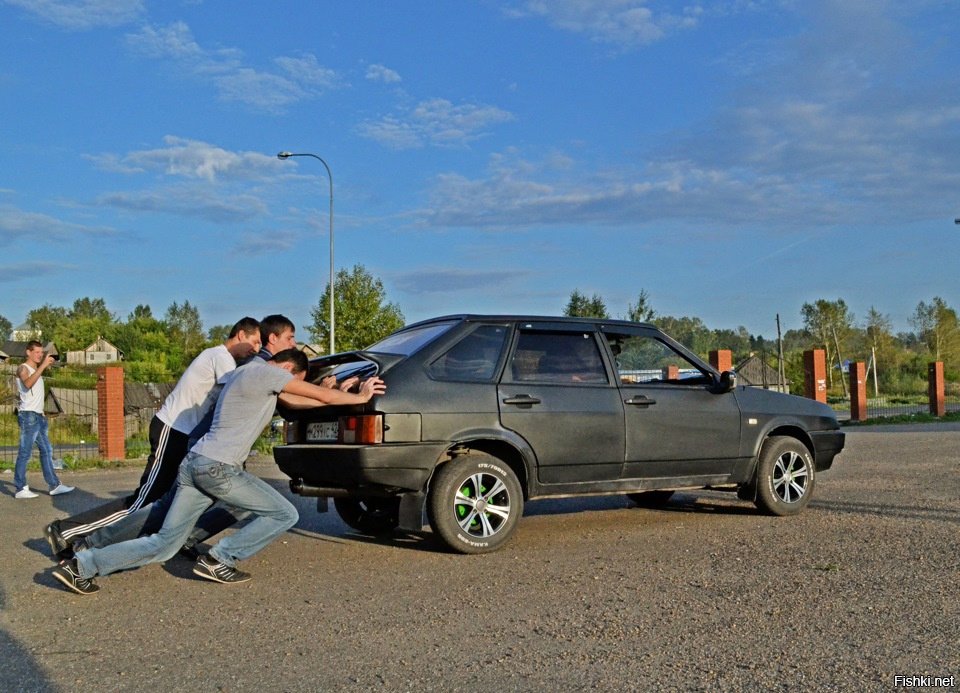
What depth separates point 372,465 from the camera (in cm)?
645

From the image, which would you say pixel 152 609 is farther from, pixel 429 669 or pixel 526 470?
pixel 526 470

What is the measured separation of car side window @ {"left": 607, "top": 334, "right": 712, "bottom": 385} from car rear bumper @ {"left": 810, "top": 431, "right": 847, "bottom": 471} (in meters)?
1.32

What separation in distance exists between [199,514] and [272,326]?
182 centimetres

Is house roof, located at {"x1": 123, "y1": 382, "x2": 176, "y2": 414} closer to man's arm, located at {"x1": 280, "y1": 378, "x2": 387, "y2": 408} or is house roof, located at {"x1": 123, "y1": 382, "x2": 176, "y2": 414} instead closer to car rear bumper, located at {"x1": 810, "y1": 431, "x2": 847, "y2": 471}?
man's arm, located at {"x1": 280, "y1": 378, "x2": 387, "y2": 408}

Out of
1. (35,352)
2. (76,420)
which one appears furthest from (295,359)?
(76,420)

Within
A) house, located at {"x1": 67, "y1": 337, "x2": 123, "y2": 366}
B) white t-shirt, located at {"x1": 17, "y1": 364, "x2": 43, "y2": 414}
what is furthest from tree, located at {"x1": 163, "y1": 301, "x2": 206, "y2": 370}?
white t-shirt, located at {"x1": 17, "y1": 364, "x2": 43, "y2": 414}

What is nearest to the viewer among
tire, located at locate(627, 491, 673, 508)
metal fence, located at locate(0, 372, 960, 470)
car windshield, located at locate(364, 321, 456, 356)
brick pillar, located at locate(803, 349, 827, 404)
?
car windshield, located at locate(364, 321, 456, 356)

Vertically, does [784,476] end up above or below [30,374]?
below

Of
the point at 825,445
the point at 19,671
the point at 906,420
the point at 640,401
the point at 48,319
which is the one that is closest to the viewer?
the point at 19,671

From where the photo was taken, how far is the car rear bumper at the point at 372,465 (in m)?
6.46

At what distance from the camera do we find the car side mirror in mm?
7934

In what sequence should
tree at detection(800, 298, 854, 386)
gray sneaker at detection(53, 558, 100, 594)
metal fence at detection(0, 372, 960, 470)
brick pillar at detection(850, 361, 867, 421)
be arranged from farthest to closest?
1. tree at detection(800, 298, 854, 386)
2. brick pillar at detection(850, 361, 867, 421)
3. metal fence at detection(0, 372, 960, 470)
4. gray sneaker at detection(53, 558, 100, 594)

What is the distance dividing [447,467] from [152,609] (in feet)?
7.29

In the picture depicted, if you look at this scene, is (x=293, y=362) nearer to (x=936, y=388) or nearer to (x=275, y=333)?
(x=275, y=333)
